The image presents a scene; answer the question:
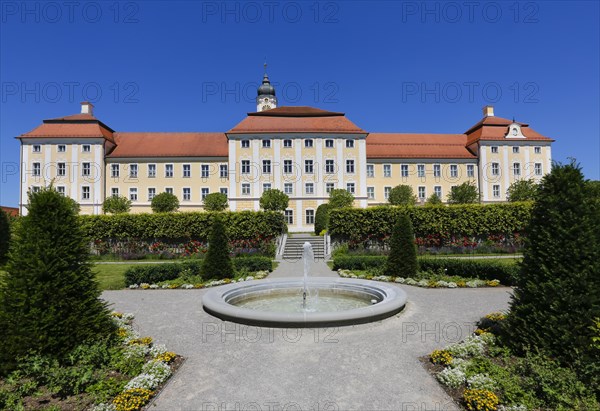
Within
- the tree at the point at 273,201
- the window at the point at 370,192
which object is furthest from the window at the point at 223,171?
the window at the point at 370,192

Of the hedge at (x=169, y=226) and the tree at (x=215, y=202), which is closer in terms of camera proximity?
the hedge at (x=169, y=226)

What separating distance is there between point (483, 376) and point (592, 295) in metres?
1.77

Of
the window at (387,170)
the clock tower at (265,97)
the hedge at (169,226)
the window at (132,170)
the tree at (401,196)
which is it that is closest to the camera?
the hedge at (169,226)

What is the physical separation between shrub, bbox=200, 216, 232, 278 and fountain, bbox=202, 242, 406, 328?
2464mm

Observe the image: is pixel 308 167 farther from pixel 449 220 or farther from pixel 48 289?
pixel 48 289

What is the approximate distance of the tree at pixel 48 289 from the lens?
4422 millimetres

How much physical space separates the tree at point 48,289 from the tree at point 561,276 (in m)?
6.13

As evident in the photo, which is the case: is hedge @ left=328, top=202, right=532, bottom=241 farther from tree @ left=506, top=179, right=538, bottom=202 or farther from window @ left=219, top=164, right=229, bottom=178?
window @ left=219, top=164, right=229, bottom=178

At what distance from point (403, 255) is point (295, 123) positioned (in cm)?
2602

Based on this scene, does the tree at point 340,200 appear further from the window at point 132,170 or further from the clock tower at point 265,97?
the clock tower at point 265,97

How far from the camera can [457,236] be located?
1912 centimetres

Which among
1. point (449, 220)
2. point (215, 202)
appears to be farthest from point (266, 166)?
point (449, 220)

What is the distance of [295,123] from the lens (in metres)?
35.2

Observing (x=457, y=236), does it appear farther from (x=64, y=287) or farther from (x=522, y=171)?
(x=522, y=171)
